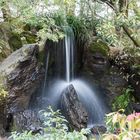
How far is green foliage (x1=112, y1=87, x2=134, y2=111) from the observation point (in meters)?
8.49

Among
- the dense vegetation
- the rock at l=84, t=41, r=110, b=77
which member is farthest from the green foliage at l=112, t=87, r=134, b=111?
the rock at l=84, t=41, r=110, b=77

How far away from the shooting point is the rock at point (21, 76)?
270 inches

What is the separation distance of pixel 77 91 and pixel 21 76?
191 centimetres

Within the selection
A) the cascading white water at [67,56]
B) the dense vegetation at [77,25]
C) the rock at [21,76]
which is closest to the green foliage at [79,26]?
the dense vegetation at [77,25]

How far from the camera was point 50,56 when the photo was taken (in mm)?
8680

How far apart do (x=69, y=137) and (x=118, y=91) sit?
20.9ft

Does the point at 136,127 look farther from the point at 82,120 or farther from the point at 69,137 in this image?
the point at 82,120

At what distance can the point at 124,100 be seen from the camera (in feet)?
28.1

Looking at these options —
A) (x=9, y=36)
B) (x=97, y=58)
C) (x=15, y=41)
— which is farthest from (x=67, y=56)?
(x=9, y=36)

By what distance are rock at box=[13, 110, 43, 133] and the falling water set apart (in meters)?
0.91

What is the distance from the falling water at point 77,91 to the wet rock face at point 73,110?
19.5 inches

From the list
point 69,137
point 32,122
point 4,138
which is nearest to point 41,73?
point 32,122

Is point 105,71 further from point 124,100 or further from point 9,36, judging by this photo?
point 9,36

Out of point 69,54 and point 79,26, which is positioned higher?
point 79,26
